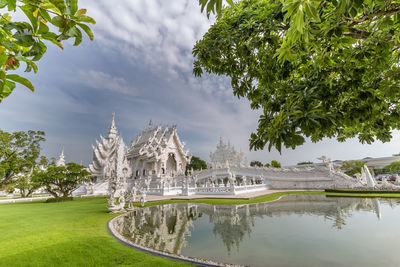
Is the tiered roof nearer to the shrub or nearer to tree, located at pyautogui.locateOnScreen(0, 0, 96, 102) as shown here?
the shrub

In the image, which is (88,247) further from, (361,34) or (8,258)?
(361,34)

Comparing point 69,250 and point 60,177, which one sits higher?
point 60,177

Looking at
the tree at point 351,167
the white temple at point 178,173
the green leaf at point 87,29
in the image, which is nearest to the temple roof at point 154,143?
the white temple at point 178,173

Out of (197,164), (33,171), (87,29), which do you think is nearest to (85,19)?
(87,29)

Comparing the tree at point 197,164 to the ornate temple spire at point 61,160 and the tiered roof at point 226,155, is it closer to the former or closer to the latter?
the tiered roof at point 226,155

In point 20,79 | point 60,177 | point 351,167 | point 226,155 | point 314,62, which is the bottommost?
point 20,79

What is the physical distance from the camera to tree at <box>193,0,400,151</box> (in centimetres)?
152

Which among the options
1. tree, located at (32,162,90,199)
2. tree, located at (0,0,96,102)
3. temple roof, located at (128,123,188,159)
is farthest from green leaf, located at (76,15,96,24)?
temple roof, located at (128,123,188,159)

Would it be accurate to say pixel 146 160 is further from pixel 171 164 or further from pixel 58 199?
pixel 58 199

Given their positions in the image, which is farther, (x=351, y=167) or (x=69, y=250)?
(x=351, y=167)

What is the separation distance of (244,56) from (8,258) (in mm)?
5668

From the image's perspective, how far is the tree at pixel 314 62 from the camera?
4.98ft

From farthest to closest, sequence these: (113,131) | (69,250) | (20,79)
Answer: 1. (113,131)
2. (69,250)
3. (20,79)

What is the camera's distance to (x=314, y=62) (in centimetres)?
276
